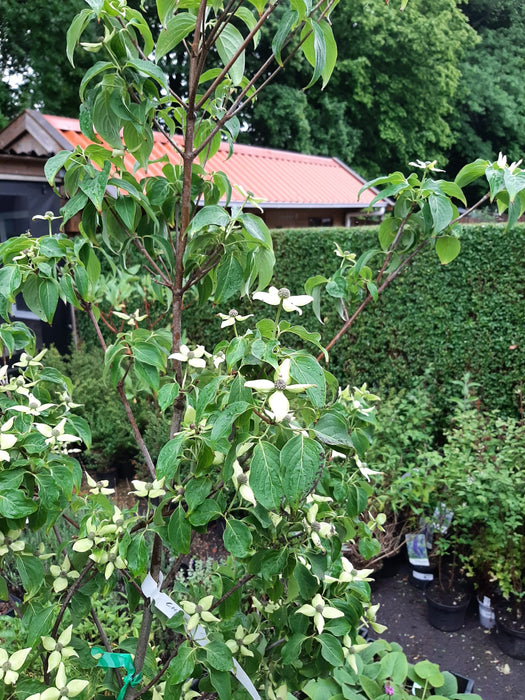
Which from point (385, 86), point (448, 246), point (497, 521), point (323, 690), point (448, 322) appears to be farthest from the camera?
point (385, 86)

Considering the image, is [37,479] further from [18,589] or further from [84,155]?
[18,589]

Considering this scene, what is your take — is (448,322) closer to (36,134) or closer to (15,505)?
(15,505)

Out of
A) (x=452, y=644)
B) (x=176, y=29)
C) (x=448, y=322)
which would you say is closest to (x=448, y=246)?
(x=176, y=29)

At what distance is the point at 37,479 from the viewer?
1.10 metres

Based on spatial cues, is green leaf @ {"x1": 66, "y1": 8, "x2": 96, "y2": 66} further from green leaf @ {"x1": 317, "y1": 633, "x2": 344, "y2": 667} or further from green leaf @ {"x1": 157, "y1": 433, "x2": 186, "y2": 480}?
green leaf @ {"x1": 317, "y1": 633, "x2": 344, "y2": 667}

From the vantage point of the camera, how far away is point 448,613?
3.17m

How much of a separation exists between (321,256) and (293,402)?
4.79 m

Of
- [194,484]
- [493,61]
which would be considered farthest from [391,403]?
[493,61]

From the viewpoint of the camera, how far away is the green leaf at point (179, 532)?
1072 millimetres

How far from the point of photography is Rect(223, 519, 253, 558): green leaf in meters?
1.01

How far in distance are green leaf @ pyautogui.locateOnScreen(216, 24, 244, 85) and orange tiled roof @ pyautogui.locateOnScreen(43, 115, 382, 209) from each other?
20.8 ft

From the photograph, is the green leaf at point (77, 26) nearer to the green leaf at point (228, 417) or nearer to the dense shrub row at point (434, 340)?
the green leaf at point (228, 417)

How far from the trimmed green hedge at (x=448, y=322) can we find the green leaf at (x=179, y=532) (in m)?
3.87

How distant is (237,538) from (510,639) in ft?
8.69
